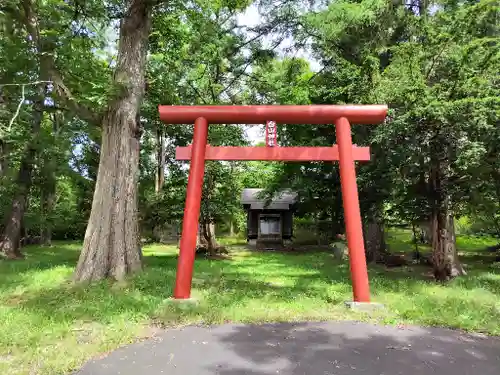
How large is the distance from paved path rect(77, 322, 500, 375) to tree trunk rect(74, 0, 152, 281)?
12.4 feet

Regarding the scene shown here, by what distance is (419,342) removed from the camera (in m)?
5.55

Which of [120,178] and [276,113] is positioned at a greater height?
[276,113]

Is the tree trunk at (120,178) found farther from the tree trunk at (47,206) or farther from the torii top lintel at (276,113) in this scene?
the tree trunk at (47,206)

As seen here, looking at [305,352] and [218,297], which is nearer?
[305,352]

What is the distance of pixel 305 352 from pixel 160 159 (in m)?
18.7

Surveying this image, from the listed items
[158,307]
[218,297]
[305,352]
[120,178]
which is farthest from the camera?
[120,178]

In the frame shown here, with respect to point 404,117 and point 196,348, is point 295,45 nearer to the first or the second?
point 404,117

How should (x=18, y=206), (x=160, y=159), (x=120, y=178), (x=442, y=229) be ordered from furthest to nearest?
1. (x=160, y=159)
2. (x=18, y=206)
3. (x=442, y=229)
4. (x=120, y=178)

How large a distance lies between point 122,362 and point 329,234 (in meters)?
19.8

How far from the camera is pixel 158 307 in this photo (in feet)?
23.3

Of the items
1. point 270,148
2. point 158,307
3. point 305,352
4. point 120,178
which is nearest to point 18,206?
point 120,178

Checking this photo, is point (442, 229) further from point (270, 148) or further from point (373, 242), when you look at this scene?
point (373, 242)

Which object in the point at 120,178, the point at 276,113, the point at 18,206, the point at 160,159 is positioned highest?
the point at 160,159

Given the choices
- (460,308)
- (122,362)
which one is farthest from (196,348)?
(460,308)
